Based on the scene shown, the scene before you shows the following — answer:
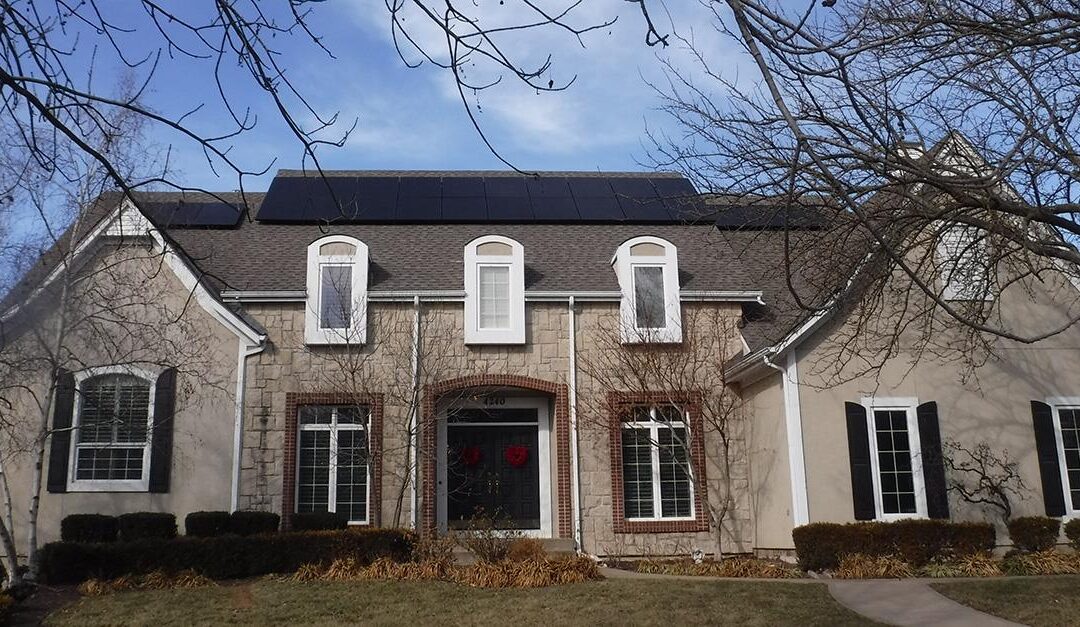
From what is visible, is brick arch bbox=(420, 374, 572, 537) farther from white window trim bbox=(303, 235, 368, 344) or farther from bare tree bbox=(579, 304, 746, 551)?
white window trim bbox=(303, 235, 368, 344)

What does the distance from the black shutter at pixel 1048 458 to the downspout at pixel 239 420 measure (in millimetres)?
13422

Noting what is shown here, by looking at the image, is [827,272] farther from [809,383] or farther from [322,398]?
[322,398]

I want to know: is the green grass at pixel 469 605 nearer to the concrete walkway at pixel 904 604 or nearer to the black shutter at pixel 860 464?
the concrete walkway at pixel 904 604

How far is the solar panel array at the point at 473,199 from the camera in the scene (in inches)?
782

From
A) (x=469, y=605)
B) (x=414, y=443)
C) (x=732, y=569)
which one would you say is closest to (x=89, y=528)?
(x=414, y=443)

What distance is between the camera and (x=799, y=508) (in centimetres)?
1486

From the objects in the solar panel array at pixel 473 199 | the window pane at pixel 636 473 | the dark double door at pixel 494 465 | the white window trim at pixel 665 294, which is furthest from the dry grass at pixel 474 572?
the solar panel array at pixel 473 199

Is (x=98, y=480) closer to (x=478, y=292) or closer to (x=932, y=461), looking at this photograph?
(x=478, y=292)

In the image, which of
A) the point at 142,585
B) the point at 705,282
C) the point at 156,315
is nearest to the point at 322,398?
the point at 156,315

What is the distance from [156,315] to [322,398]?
3.19 metres

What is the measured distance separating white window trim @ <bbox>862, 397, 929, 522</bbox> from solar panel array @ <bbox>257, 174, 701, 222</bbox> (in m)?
5.67

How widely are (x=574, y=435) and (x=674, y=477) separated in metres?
2.00

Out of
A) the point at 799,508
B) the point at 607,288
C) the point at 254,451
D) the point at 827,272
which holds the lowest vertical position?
the point at 799,508

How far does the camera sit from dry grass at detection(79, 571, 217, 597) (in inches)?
473
